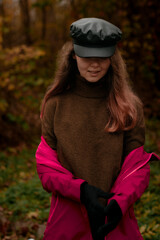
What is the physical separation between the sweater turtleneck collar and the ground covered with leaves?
183cm

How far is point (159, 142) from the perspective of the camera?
611 cm

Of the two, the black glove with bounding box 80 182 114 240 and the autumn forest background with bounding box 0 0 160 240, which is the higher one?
the black glove with bounding box 80 182 114 240

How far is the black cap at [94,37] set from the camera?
1.57m

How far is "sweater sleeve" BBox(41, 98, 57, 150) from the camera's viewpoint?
183 cm

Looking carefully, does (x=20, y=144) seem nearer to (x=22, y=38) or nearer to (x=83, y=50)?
(x=83, y=50)

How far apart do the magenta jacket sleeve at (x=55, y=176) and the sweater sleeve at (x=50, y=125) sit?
1.4 inches

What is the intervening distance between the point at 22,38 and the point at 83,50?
1150 cm

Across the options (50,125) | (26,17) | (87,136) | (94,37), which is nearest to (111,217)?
(87,136)

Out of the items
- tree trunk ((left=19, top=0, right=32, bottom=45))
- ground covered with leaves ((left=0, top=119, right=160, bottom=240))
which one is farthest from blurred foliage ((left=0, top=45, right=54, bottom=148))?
tree trunk ((left=19, top=0, right=32, bottom=45))

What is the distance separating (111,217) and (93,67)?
2.85 ft

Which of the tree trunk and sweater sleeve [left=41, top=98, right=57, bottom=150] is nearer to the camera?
sweater sleeve [left=41, top=98, right=57, bottom=150]

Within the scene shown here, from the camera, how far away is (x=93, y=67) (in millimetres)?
1689

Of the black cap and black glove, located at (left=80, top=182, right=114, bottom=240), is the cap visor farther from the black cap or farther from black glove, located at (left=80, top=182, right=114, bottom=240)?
black glove, located at (left=80, top=182, right=114, bottom=240)

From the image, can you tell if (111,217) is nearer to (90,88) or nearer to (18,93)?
(90,88)
